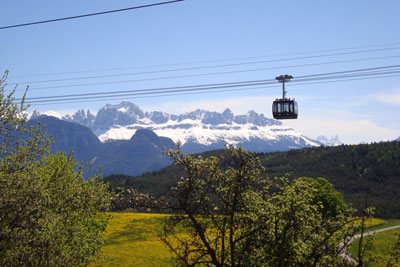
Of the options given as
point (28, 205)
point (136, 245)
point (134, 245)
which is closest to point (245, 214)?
point (28, 205)

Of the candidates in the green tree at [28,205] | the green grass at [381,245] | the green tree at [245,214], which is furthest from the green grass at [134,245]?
the green tree at [245,214]

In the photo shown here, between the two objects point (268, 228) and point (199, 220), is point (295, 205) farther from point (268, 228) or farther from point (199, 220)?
point (199, 220)

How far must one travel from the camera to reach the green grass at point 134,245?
4859 cm

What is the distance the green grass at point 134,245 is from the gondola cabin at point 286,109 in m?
17.9

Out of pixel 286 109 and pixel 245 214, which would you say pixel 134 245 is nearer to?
pixel 286 109

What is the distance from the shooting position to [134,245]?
61375mm

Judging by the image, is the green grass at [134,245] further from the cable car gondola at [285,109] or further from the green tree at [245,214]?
the green tree at [245,214]

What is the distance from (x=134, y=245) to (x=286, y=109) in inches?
1378

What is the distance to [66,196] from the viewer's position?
2447 centimetres

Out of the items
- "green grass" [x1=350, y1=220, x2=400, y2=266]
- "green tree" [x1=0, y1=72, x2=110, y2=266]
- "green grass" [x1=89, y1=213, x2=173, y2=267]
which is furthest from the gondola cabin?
"green tree" [x1=0, y1=72, x2=110, y2=266]

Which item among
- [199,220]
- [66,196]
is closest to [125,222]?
[66,196]

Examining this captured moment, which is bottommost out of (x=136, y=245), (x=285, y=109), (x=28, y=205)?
(x=136, y=245)

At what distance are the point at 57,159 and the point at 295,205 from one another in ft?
91.4

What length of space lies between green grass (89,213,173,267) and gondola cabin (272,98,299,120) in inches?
703
